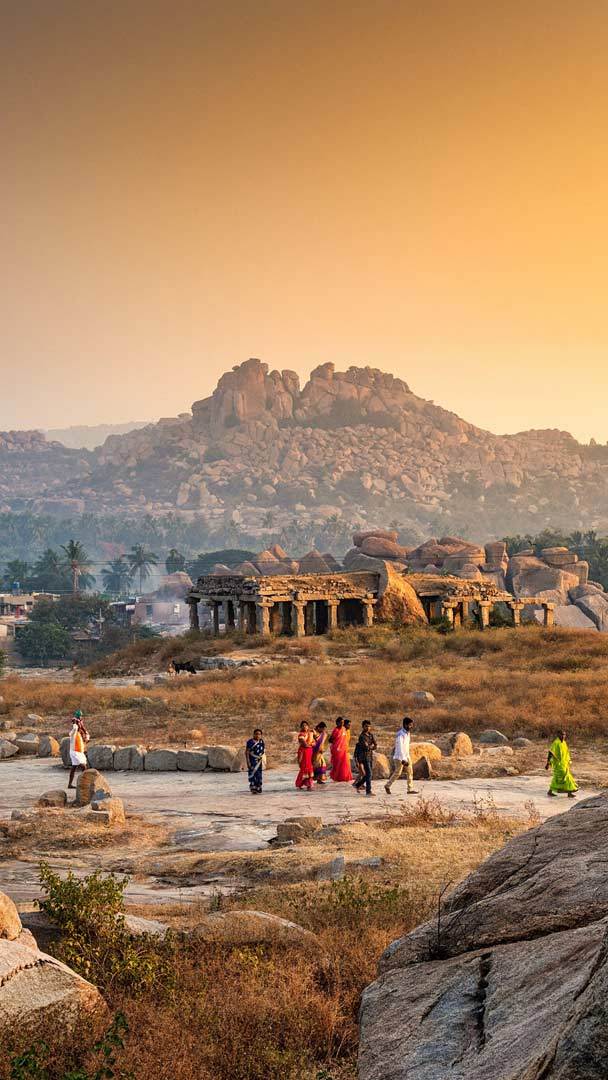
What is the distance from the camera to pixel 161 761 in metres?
19.4

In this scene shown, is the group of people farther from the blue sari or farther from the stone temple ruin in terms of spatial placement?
the stone temple ruin

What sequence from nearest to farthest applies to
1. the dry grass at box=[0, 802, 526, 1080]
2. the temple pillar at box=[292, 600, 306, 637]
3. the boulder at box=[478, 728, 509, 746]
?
the dry grass at box=[0, 802, 526, 1080]
the boulder at box=[478, 728, 509, 746]
the temple pillar at box=[292, 600, 306, 637]

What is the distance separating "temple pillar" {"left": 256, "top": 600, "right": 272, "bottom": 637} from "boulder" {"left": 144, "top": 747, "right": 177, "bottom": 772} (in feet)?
76.0

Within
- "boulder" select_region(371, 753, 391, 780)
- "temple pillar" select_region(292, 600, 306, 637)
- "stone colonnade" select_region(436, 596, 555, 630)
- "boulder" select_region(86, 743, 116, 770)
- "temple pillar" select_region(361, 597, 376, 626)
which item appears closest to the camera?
"boulder" select_region(371, 753, 391, 780)

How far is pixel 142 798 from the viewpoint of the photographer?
1666cm

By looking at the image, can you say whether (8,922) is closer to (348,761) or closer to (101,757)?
(348,761)

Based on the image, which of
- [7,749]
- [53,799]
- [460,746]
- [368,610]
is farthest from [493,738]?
[368,610]

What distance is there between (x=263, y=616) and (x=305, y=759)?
2675cm

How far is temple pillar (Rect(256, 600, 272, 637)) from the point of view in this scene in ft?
142

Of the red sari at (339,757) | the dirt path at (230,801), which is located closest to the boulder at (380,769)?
the red sari at (339,757)

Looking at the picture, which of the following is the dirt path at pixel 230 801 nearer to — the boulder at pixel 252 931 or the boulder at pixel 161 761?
the boulder at pixel 161 761

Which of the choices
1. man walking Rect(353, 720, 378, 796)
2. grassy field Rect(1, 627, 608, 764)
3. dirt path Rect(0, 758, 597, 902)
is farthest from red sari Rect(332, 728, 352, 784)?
grassy field Rect(1, 627, 608, 764)

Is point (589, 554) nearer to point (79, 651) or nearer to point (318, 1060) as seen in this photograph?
point (79, 651)

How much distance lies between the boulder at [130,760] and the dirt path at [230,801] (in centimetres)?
26
